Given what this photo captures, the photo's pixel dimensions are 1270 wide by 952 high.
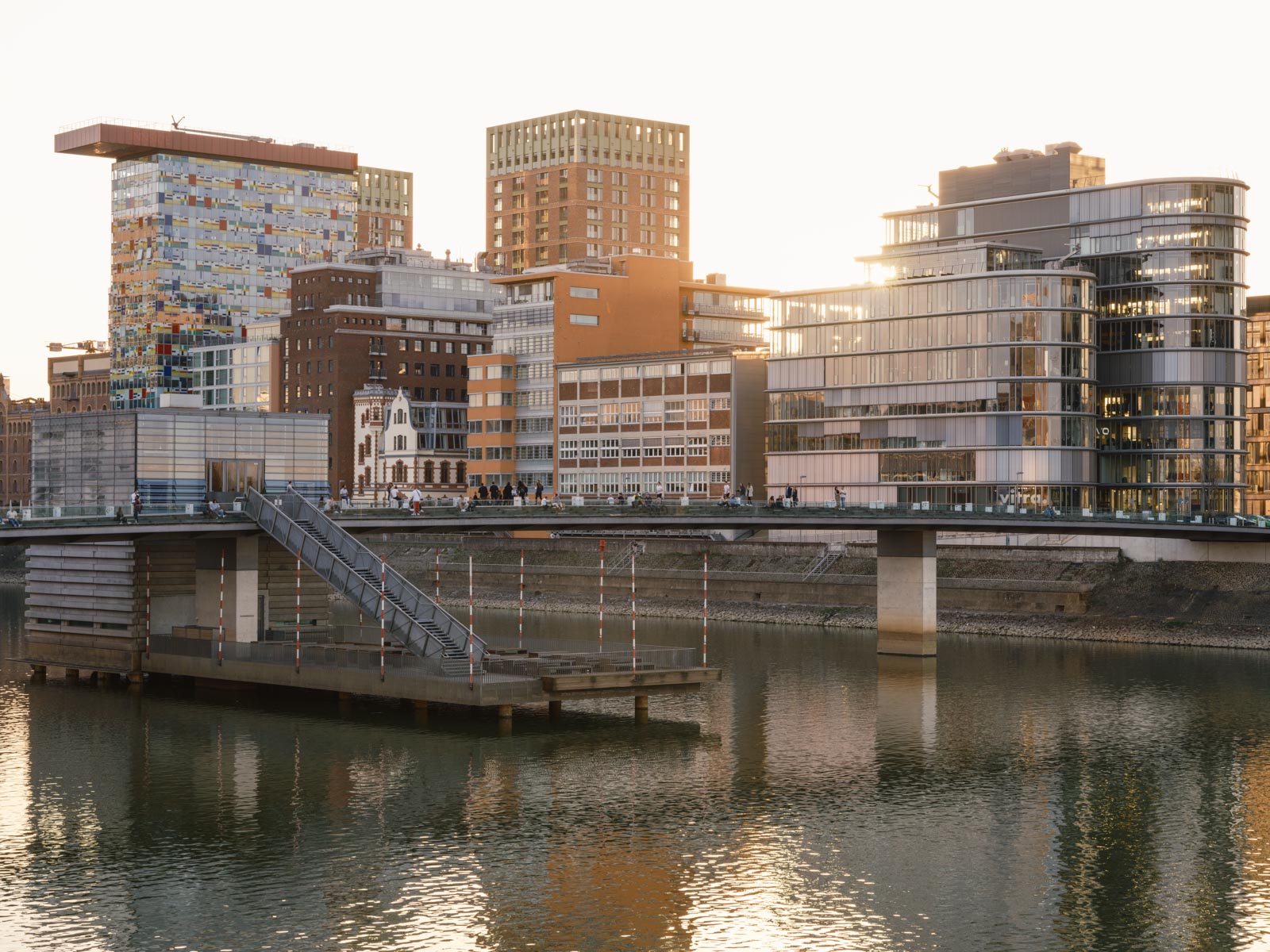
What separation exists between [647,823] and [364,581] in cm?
2768

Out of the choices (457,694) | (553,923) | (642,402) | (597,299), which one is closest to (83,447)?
(457,694)

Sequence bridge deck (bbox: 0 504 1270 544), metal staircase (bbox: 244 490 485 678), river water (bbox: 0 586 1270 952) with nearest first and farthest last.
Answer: river water (bbox: 0 586 1270 952)
metal staircase (bbox: 244 490 485 678)
bridge deck (bbox: 0 504 1270 544)

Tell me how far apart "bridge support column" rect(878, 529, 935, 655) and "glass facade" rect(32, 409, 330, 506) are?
37.3 metres

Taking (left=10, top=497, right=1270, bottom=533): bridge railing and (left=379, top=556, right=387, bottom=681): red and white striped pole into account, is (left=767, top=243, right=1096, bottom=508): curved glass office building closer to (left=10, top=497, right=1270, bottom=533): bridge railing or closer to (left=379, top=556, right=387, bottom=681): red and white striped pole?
(left=10, top=497, right=1270, bottom=533): bridge railing

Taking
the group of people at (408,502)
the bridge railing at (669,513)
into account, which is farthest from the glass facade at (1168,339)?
the group of people at (408,502)

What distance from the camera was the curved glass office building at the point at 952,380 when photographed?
147 m

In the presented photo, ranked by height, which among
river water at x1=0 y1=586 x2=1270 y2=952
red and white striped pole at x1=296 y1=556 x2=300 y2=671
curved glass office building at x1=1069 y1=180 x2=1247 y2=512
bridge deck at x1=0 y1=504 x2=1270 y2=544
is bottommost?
river water at x1=0 y1=586 x2=1270 y2=952

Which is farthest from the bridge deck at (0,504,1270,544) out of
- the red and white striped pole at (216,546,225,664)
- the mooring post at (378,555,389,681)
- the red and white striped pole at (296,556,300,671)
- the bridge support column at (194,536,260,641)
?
the mooring post at (378,555,389,681)

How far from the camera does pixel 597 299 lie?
194625 millimetres

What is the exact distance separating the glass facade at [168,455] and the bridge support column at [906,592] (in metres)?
37.3

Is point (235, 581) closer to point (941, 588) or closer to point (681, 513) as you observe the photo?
point (681, 513)

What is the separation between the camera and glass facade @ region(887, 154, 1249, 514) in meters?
150

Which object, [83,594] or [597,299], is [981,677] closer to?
[83,594]

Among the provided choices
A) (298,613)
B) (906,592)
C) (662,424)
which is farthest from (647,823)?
(662,424)
